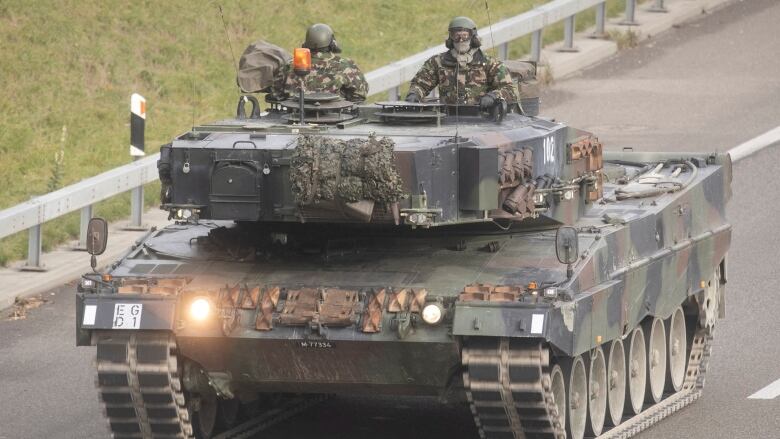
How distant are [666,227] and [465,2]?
1492cm

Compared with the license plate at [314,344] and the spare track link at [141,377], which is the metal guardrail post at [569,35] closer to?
the license plate at [314,344]

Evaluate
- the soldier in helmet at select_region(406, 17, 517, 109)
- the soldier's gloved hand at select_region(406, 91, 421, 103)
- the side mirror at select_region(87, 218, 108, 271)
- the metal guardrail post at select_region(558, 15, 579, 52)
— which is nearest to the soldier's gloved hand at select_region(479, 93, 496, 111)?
the soldier in helmet at select_region(406, 17, 517, 109)

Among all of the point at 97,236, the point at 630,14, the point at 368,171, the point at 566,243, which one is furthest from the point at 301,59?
the point at 630,14

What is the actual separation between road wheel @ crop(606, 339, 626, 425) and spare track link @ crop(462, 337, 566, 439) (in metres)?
2.23

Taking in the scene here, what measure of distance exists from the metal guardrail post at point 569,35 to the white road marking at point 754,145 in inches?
Answer: 161

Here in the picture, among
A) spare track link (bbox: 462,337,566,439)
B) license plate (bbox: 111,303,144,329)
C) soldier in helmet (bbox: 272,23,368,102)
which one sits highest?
soldier in helmet (bbox: 272,23,368,102)

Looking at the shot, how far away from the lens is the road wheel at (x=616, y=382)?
17672 mm

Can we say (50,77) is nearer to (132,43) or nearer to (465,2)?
(132,43)

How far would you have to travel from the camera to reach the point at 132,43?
95.3ft

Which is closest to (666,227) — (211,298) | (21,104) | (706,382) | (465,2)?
(706,382)

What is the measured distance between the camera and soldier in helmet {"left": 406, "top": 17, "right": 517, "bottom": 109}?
18547 mm

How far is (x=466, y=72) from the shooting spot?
18.7 meters

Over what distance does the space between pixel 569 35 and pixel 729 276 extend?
28.0 feet

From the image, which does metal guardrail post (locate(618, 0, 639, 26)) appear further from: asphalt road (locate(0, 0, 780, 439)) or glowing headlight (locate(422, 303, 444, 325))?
glowing headlight (locate(422, 303, 444, 325))
